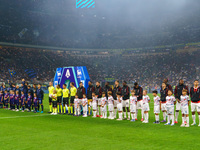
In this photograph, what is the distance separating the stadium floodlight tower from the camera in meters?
16.8

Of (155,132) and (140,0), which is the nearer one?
(155,132)

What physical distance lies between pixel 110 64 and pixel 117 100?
47.7 meters

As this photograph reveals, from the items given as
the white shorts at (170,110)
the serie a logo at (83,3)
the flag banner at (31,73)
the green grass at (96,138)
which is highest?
the serie a logo at (83,3)

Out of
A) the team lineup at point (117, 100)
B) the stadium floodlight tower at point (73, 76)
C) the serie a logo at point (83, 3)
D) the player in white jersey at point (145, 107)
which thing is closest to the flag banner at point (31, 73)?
the serie a logo at point (83, 3)

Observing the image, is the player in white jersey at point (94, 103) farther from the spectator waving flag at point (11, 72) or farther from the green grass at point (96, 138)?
the spectator waving flag at point (11, 72)

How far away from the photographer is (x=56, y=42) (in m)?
61.4

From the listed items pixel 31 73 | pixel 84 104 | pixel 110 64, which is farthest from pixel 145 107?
pixel 110 64

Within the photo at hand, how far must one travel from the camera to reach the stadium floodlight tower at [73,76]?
16766 mm

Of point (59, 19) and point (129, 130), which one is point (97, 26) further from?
point (129, 130)

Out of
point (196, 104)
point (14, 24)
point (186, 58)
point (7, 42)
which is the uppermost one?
point (14, 24)

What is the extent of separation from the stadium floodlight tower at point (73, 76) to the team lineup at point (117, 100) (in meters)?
0.81

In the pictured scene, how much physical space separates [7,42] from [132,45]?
95.5 feet

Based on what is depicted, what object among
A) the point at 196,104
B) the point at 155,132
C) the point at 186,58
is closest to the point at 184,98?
the point at 196,104

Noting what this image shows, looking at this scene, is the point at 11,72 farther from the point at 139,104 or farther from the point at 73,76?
the point at 139,104
